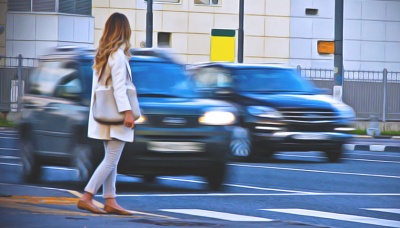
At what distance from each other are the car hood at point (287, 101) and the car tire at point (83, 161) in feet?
21.3

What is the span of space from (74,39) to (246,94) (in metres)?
25.8

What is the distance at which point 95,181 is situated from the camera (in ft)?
33.0

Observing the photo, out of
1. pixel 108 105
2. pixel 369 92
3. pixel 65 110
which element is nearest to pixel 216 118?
pixel 65 110

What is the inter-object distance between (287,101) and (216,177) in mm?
5718

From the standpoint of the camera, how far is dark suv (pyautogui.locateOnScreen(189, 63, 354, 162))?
19.5 m

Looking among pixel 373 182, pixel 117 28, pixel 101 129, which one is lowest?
pixel 373 182

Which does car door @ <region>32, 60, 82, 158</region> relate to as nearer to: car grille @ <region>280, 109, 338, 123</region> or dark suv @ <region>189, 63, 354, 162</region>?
dark suv @ <region>189, 63, 354, 162</region>

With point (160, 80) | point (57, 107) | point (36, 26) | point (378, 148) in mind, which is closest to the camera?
point (57, 107)

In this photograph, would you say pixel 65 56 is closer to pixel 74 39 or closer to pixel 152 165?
pixel 152 165

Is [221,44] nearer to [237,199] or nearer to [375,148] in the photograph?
[375,148]

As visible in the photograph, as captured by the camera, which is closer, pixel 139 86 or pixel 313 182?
pixel 139 86

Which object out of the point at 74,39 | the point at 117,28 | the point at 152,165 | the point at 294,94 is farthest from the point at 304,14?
the point at 117,28

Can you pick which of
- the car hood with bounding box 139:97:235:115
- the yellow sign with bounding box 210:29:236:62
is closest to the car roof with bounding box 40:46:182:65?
the car hood with bounding box 139:97:235:115

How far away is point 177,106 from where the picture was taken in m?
13.7
